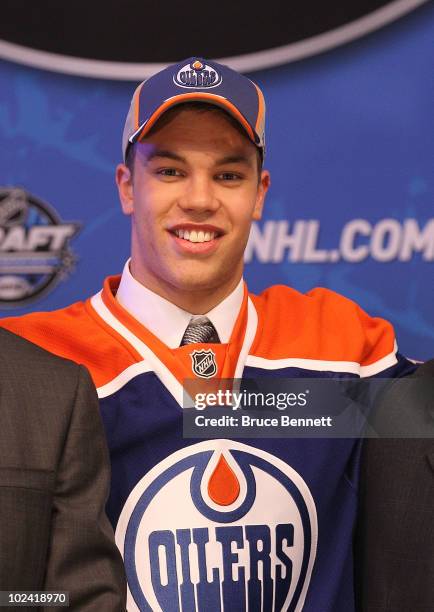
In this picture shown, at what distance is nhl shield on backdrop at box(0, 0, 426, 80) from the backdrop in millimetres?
29

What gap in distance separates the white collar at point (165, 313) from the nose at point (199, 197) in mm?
199

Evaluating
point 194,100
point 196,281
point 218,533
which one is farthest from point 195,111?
point 218,533

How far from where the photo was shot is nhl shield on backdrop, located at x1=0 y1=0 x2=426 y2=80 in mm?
2467

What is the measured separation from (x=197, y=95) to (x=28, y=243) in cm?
71

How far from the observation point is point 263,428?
1953mm

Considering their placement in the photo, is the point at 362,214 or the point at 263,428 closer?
the point at 263,428

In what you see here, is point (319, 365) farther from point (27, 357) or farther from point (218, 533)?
point (27, 357)

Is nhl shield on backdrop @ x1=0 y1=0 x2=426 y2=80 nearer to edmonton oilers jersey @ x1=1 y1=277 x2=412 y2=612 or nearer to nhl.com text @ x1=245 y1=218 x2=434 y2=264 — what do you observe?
nhl.com text @ x1=245 y1=218 x2=434 y2=264

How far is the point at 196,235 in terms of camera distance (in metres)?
1.97

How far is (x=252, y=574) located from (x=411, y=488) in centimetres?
34

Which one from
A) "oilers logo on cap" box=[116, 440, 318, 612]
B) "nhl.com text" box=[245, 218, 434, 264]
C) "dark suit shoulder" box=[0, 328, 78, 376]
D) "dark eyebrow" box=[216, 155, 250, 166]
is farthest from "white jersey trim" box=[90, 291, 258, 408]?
"nhl.com text" box=[245, 218, 434, 264]

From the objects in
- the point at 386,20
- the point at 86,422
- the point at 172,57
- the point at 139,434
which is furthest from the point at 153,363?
the point at 386,20

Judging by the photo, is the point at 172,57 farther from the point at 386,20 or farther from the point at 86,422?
the point at 86,422

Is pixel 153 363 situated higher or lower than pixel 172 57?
lower
